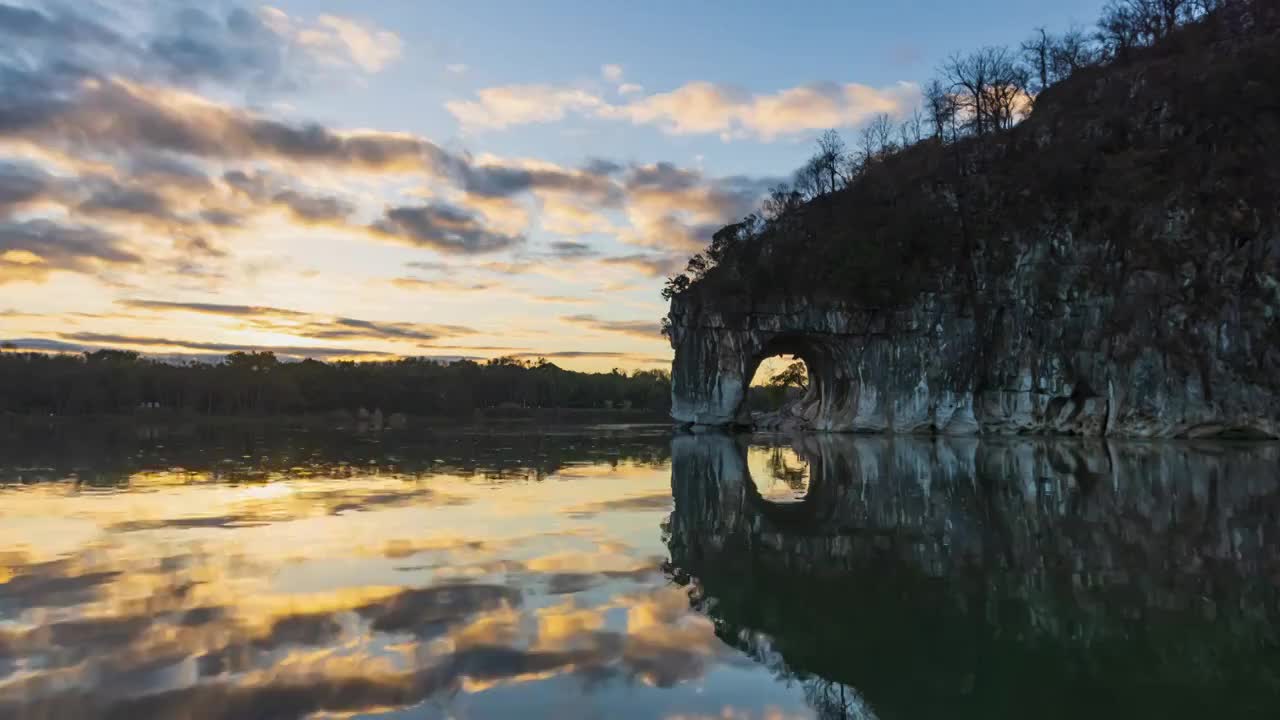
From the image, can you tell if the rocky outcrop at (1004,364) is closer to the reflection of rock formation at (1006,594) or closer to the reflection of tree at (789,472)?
the reflection of tree at (789,472)

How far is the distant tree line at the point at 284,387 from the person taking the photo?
100 m

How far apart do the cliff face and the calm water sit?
31902 millimetres

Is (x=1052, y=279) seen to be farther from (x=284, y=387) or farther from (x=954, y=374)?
(x=284, y=387)

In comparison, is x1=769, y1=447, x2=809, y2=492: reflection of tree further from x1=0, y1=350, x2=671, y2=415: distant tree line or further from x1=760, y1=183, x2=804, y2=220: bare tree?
x1=0, y1=350, x2=671, y2=415: distant tree line

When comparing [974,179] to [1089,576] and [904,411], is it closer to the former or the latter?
[904,411]

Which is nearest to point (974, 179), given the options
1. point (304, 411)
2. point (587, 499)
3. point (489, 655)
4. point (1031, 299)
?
point (1031, 299)

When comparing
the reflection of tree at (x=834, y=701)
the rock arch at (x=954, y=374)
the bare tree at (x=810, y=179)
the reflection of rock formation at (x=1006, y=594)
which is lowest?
the reflection of tree at (x=834, y=701)

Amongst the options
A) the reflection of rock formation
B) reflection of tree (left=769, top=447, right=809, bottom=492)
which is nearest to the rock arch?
reflection of tree (left=769, top=447, right=809, bottom=492)

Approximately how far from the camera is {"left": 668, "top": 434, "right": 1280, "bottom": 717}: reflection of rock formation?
5277mm

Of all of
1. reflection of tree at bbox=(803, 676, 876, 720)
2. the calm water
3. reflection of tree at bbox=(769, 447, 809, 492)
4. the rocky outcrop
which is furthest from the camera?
the rocky outcrop

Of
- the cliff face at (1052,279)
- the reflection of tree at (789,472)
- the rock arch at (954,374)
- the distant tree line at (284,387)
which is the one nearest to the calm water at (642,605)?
the reflection of tree at (789,472)

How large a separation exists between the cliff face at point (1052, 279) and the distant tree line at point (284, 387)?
66.6 m

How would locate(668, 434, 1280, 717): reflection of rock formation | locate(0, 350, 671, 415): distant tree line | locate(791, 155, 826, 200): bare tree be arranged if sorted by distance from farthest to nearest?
A: locate(0, 350, 671, 415): distant tree line → locate(791, 155, 826, 200): bare tree → locate(668, 434, 1280, 717): reflection of rock formation

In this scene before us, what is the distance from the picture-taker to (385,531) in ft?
38.7
